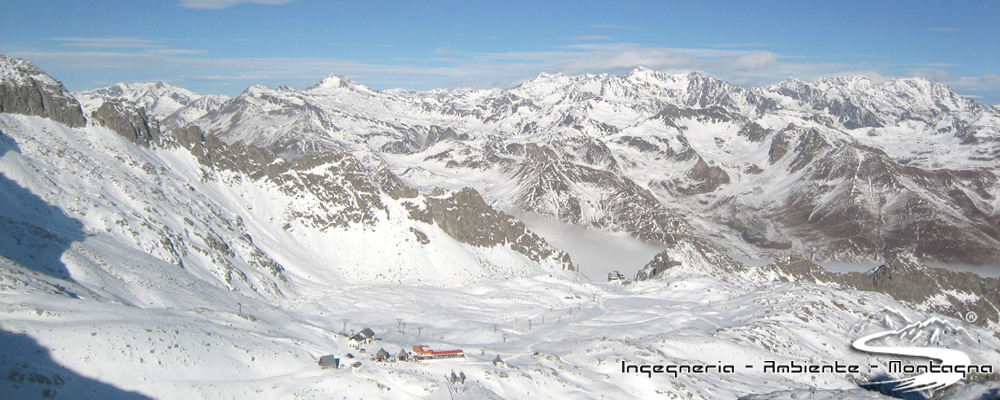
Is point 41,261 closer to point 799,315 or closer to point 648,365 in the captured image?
point 648,365

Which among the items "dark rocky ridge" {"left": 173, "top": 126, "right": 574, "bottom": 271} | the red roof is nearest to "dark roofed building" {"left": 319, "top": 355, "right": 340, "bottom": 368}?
the red roof

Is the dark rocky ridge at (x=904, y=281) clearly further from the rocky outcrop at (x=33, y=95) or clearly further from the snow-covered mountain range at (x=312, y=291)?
the rocky outcrop at (x=33, y=95)

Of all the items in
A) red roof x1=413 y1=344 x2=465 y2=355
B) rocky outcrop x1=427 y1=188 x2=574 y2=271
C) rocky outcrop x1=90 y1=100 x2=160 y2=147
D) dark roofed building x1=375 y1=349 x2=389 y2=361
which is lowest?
Answer: red roof x1=413 y1=344 x2=465 y2=355

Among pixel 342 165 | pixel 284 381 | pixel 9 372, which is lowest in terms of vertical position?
pixel 284 381

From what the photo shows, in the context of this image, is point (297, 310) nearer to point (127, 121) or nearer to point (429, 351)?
point (429, 351)

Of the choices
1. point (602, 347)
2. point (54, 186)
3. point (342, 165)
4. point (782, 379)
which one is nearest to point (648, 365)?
point (602, 347)

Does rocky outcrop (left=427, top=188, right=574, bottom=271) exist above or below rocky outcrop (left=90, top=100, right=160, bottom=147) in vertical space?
below

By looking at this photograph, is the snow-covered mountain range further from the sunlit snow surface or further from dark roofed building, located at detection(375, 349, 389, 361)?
dark roofed building, located at detection(375, 349, 389, 361)

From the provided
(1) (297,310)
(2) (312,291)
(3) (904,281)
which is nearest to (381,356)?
(1) (297,310)
